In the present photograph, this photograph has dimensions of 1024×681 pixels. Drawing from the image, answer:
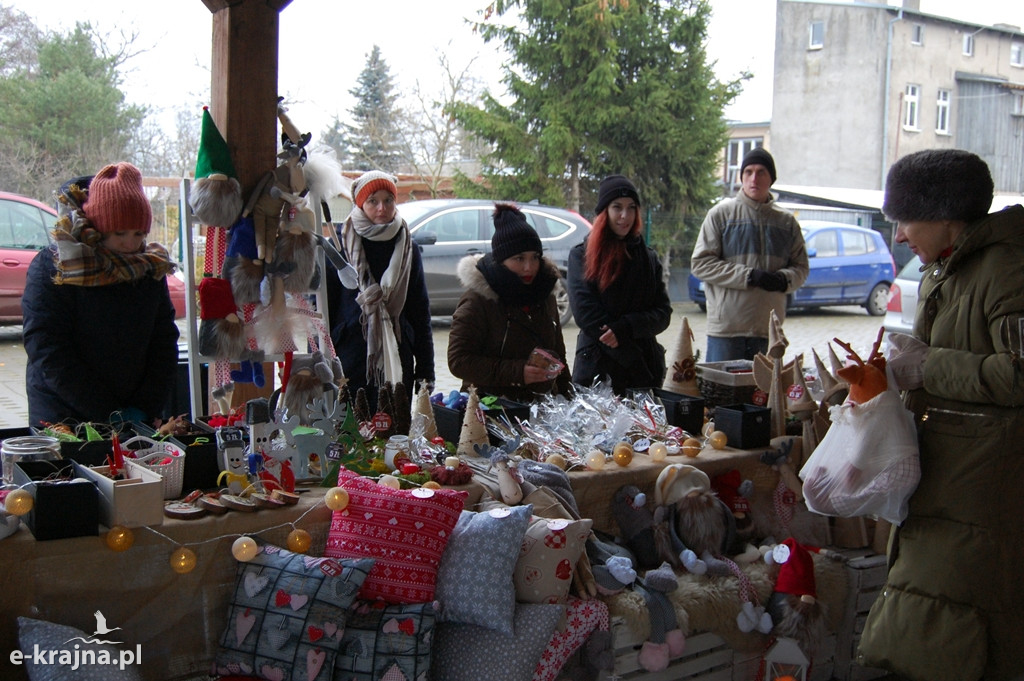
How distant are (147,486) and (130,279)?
31.3 inches

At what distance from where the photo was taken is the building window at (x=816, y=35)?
67.4ft

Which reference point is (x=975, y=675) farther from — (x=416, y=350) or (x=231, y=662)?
(x=416, y=350)

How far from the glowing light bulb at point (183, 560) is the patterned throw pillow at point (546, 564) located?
766 mm

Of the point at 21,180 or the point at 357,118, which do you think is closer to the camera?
the point at 21,180

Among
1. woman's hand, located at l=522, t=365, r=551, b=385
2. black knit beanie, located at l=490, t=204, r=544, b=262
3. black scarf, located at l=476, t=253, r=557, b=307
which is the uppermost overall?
black knit beanie, located at l=490, t=204, r=544, b=262

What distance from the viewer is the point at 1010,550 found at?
205 centimetres

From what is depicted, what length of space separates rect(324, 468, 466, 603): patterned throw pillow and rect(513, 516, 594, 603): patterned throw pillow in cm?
21

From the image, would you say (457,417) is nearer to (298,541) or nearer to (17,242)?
(298,541)

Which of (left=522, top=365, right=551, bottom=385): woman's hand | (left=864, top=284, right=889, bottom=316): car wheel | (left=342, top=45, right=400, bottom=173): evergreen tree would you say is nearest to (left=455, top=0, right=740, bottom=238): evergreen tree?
(left=342, top=45, right=400, bottom=173): evergreen tree

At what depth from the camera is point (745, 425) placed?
2.95 m

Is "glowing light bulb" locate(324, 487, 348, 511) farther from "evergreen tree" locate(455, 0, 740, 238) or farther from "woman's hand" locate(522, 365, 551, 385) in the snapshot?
"evergreen tree" locate(455, 0, 740, 238)

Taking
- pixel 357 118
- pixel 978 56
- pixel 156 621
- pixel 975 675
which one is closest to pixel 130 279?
pixel 156 621

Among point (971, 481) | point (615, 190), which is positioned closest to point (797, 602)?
point (971, 481)

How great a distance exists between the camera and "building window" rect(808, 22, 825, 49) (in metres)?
20.5
